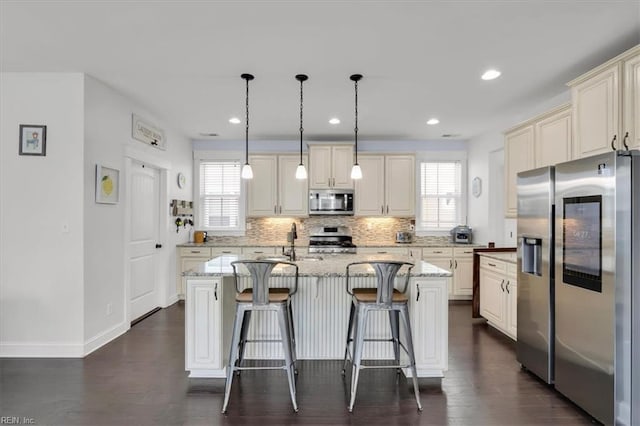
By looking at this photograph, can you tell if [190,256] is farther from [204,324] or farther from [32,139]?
[204,324]

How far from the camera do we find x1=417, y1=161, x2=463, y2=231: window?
5871mm

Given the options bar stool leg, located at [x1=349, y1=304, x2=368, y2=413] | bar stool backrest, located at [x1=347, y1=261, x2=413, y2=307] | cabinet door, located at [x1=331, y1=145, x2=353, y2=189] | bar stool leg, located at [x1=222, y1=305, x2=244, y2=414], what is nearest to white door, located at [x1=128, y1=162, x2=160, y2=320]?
bar stool leg, located at [x1=222, y1=305, x2=244, y2=414]

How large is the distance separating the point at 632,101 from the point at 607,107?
0.18 meters

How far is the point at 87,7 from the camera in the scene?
2.14 metres

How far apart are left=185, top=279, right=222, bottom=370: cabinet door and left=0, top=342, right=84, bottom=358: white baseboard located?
134 centimetres

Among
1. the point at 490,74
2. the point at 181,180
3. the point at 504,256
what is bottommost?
the point at 504,256

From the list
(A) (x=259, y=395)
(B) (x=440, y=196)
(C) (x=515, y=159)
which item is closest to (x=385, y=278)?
(A) (x=259, y=395)

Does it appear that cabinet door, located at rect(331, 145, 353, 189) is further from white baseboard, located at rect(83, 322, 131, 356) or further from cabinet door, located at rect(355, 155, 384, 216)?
white baseboard, located at rect(83, 322, 131, 356)

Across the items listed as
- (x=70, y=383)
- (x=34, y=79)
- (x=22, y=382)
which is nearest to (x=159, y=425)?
(x=70, y=383)

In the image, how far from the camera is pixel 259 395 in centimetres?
250

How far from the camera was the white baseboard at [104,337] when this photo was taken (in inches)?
126

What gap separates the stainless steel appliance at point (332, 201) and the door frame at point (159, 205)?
2.21 meters

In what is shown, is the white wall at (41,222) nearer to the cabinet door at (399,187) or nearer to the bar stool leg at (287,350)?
the bar stool leg at (287,350)

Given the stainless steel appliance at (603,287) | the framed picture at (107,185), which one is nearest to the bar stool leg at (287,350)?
the stainless steel appliance at (603,287)
